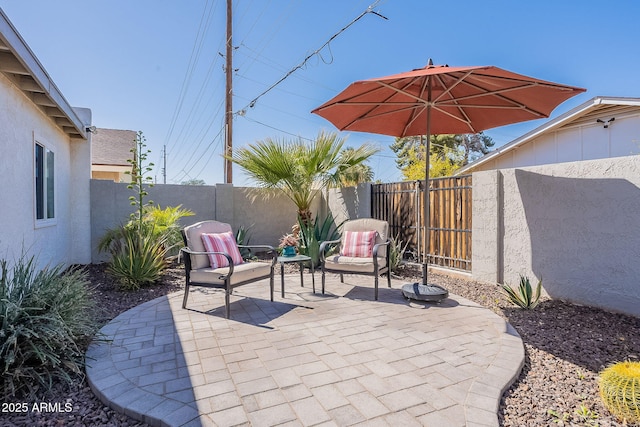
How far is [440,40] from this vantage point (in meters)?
10.1

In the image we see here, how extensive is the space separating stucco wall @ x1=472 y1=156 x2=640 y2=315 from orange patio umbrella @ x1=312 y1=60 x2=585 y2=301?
88 cm

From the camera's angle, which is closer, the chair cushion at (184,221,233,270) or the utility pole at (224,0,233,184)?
the chair cushion at (184,221,233,270)

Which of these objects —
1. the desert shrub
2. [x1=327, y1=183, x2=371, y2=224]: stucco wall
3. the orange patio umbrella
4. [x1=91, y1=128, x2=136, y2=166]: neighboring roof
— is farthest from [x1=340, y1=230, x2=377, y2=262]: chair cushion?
[x1=91, y1=128, x2=136, y2=166]: neighboring roof

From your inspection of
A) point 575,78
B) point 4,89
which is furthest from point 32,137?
point 575,78

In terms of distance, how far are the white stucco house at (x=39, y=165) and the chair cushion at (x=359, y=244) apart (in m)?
4.31

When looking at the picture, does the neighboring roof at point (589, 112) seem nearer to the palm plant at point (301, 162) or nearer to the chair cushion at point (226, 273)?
the palm plant at point (301, 162)

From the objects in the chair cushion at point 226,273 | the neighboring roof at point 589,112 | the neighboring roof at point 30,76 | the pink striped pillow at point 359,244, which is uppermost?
the neighboring roof at point 589,112

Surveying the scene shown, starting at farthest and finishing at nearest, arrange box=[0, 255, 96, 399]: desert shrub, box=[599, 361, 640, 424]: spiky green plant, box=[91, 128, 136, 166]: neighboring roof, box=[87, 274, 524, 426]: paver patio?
box=[91, 128, 136, 166]: neighboring roof, box=[0, 255, 96, 399]: desert shrub, box=[87, 274, 524, 426]: paver patio, box=[599, 361, 640, 424]: spiky green plant

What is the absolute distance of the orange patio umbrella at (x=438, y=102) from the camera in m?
3.68

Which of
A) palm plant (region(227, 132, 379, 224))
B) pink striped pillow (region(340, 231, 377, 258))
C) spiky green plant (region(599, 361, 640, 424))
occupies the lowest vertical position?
spiky green plant (region(599, 361, 640, 424))

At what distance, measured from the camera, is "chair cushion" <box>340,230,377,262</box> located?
5387 mm

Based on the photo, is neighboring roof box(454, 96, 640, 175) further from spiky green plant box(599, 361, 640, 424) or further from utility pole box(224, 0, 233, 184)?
utility pole box(224, 0, 233, 184)

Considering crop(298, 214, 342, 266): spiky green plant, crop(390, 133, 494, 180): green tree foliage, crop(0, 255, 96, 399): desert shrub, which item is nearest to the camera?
crop(0, 255, 96, 399): desert shrub

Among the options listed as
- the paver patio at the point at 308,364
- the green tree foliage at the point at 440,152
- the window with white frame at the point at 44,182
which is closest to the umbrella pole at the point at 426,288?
the paver patio at the point at 308,364
